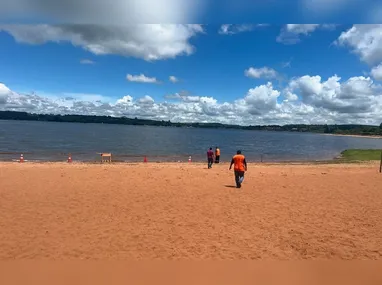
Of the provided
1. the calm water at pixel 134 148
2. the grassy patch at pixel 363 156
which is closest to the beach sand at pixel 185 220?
the calm water at pixel 134 148

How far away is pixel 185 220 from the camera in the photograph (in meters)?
8.56

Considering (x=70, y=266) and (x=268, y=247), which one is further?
(x=268, y=247)

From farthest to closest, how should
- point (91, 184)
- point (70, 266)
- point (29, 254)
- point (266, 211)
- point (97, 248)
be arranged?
point (91, 184) → point (266, 211) → point (97, 248) → point (29, 254) → point (70, 266)

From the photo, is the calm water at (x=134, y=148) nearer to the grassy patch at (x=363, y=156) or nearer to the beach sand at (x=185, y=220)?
the grassy patch at (x=363, y=156)

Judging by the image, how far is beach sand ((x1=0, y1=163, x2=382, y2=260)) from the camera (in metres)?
6.36

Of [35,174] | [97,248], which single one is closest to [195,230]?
[97,248]

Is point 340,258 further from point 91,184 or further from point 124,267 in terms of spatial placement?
point 91,184

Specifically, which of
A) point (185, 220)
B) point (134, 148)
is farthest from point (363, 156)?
point (185, 220)

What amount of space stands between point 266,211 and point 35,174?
12.3 metres

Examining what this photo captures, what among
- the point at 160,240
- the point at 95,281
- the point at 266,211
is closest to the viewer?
the point at 95,281

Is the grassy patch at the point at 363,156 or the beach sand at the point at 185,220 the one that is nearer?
the beach sand at the point at 185,220

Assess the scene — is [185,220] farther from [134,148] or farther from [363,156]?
[134,148]

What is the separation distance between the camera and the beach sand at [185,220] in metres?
6.36

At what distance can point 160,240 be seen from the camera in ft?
22.8
